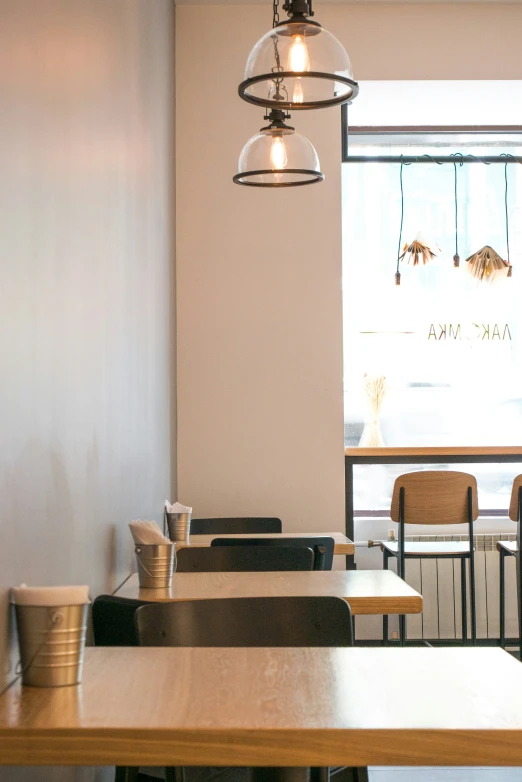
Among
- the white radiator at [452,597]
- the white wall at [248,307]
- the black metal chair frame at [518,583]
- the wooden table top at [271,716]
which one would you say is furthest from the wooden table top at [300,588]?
the white radiator at [452,597]

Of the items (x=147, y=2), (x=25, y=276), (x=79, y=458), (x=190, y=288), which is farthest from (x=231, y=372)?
(x=25, y=276)

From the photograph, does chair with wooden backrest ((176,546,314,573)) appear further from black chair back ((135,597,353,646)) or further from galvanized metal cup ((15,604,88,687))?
galvanized metal cup ((15,604,88,687))

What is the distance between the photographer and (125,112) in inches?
107

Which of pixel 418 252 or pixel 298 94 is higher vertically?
pixel 418 252

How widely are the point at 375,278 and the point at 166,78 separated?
2121 millimetres

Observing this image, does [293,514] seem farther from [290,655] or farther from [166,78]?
[290,655]

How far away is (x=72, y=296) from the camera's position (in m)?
1.87

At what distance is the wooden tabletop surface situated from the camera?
4797 millimetres

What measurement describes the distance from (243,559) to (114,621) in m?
0.76

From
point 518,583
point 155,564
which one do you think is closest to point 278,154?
point 155,564

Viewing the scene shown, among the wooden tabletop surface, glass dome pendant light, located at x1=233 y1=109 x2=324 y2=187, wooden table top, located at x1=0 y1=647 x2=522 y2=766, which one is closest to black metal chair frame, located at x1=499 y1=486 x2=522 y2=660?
the wooden tabletop surface

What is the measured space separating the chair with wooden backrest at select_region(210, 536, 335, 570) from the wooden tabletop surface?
1.59 meters

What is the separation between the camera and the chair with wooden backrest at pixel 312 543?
3008mm

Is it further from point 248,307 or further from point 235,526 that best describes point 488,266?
point 235,526
